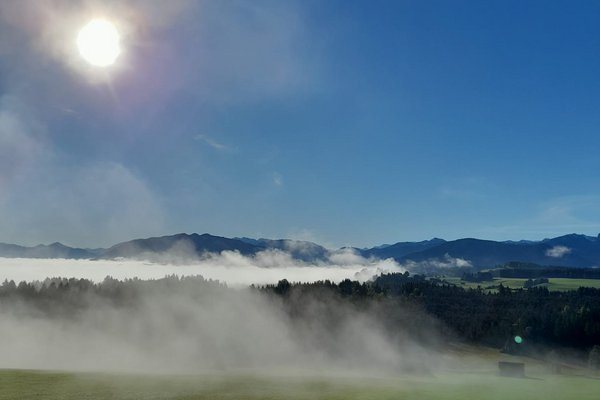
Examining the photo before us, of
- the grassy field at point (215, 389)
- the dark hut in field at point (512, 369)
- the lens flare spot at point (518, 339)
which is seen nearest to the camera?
the grassy field at point (215, 389)

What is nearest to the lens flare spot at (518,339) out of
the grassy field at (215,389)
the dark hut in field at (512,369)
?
the dark hut in field at (512,369)

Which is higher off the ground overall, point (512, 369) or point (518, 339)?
point (512, 369)

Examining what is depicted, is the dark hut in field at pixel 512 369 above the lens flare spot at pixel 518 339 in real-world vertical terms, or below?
above

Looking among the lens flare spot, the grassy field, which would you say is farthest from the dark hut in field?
the lens flare spot

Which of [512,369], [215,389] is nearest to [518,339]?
[512,369]

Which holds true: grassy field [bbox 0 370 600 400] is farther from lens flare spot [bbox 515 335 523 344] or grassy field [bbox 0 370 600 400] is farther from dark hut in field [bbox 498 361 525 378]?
lens flare spot [bbox 515 335 523 344]

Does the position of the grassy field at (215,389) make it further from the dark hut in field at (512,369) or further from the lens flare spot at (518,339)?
the lens flare spot at (518,339)

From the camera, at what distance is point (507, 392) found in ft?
241

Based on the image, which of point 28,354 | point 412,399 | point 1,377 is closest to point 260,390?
point 412,399

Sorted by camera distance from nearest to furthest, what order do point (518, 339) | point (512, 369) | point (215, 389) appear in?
1. point (215, 389)
2. point (512, 369)
3. point (518, 339)

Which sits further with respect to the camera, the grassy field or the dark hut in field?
the dark hut in field

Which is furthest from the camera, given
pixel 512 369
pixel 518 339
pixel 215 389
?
pixel 518 339

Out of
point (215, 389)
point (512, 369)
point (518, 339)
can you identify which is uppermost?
point (215, 389)

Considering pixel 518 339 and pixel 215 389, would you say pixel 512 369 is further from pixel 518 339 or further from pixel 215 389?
pixel 215 389
